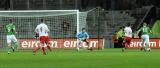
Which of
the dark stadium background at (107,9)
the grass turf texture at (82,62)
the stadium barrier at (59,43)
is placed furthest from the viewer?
the dark stadium background at (107,9)

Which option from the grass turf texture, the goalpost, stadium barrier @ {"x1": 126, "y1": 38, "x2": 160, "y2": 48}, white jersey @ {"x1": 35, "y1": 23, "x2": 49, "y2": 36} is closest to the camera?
the grass turf texture

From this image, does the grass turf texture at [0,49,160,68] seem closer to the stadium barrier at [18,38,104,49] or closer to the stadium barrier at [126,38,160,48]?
the stadium barrier at [18,38,104,49]

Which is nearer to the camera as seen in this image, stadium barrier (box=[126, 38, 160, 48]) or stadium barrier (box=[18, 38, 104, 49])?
stadium barrier (box=[18, 38, 104, 49])

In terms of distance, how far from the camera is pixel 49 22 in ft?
162

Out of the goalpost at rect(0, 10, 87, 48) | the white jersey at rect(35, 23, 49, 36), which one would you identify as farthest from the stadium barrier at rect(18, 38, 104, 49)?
the white jersey at rect(35, 23, 49, 36)

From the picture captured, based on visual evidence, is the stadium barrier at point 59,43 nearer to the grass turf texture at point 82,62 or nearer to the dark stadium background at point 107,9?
the dark stadium background at point 107,9

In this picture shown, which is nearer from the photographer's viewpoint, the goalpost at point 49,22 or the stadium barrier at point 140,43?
the stadium barrier at point 140,43

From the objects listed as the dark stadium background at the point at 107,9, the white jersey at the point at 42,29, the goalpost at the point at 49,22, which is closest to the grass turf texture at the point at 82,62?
the white jersey at the point at 42,29

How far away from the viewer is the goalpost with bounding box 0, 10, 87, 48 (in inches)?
1897

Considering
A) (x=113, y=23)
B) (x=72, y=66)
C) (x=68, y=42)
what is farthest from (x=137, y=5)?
(x=72, y=66)

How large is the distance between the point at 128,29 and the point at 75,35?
603cm

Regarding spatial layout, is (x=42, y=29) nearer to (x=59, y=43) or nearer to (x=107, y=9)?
(x=59, y=43)

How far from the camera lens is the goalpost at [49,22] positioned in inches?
1897

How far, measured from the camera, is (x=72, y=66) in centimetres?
2291
